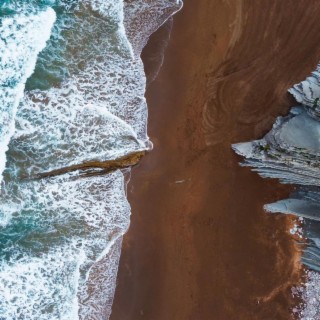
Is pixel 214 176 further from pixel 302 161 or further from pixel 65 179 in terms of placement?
pixel 65 179

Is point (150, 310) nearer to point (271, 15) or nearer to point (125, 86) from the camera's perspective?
point (125, 86)

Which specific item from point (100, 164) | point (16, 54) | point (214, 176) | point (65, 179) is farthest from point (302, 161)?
point (16, 54)

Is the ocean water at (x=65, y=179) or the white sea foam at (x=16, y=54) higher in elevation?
the white sea foam at (x=16, y=54)

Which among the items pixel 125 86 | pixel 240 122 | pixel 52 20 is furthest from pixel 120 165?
pixel 52 20

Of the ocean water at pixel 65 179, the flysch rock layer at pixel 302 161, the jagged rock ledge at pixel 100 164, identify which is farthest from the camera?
the jagged rock ledge at pixel 100 164

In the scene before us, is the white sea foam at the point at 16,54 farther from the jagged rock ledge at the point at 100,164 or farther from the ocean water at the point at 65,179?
the jagged rock ledge at the point at 100,164

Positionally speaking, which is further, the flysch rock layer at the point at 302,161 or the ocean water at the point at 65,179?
the ocean water at the point at 65,179

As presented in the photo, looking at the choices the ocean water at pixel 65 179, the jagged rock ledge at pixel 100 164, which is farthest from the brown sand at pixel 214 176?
the ocean water at pixel 65 179

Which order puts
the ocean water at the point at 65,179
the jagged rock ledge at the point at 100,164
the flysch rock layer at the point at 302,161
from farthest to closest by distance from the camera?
the jagged rock ledge at the point at 100,164, the ocean water at the point at 65,179, the flysch rock layer at the point at 302,161
